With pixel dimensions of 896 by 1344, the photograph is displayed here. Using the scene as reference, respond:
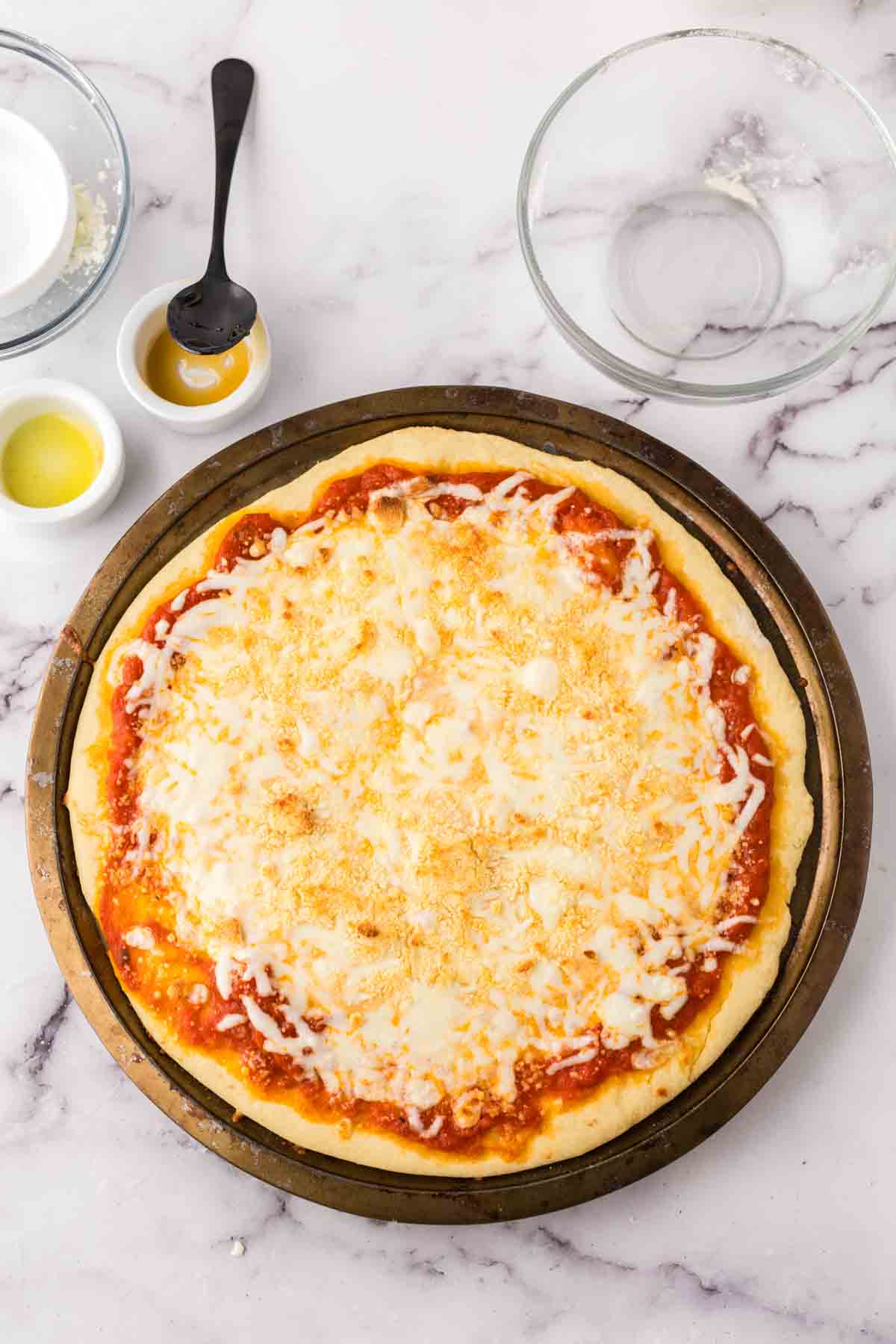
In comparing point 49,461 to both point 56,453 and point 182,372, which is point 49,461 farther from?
point 182,372

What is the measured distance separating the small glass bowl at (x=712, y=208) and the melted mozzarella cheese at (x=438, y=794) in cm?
64

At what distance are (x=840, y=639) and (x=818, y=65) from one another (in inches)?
54.5

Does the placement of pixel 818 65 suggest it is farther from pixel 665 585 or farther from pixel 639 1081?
pixel 639 1081

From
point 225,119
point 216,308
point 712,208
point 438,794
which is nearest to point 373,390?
point 216,308

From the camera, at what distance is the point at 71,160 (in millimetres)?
3523

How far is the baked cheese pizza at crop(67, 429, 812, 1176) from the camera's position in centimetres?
296

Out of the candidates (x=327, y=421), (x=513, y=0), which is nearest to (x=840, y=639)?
(x=327, y=421)

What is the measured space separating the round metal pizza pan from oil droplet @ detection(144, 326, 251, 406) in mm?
207

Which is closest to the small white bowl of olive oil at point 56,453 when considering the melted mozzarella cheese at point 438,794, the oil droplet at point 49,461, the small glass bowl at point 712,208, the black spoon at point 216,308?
the oil droplet at point 49,461

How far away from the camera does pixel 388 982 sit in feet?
9.70

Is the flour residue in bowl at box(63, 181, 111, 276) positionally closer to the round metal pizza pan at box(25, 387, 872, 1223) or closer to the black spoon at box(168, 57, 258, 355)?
the black spoon at box(168, 57, 258, 355)

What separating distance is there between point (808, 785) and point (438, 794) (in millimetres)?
874

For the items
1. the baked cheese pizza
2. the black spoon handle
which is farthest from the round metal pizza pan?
the black spoon handle

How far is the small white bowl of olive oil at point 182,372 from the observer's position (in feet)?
10.5
